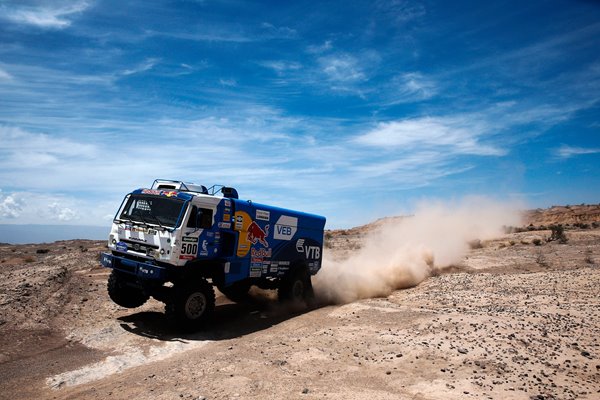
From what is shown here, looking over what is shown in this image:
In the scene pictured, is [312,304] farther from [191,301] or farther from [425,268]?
[425,268]

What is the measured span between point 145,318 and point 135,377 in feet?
15.3

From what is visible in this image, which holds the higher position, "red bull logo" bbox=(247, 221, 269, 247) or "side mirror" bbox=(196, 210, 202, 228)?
"side mirror" bbox=(196, 210, 202, 228)

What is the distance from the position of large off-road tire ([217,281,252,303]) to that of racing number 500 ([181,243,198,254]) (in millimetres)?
3100

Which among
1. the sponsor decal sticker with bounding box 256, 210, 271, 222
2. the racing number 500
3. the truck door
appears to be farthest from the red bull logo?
the racing number 500

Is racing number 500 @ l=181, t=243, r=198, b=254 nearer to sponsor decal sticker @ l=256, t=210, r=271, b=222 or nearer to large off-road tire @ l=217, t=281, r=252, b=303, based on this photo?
sponsor decal sticker @ l=256, t=210, r=271, b=222

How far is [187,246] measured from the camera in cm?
1029

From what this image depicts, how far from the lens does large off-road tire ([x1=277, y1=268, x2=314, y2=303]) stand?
13875 mm

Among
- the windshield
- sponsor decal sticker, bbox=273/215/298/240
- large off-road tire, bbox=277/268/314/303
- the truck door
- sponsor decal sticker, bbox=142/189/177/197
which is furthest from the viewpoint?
large off-road tire, bbox=277/268/314/303

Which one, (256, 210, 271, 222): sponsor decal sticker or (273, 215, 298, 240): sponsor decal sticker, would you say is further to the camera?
(273, 215, 298, 240): sponsor decal sticker

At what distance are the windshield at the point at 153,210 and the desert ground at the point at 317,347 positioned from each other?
2.88 metres

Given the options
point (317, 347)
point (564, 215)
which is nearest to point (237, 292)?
point (317, 347)

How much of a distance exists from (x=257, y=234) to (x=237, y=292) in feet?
9.23

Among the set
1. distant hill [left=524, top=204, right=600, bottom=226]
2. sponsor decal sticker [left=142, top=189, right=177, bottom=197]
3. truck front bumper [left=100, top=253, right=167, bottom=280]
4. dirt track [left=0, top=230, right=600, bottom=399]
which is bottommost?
dirt track [left=0, top=230, right=600, bottom=399]

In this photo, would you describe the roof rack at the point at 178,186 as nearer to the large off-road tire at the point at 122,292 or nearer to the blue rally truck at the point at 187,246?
the blue rally truck at the point at 187,246
